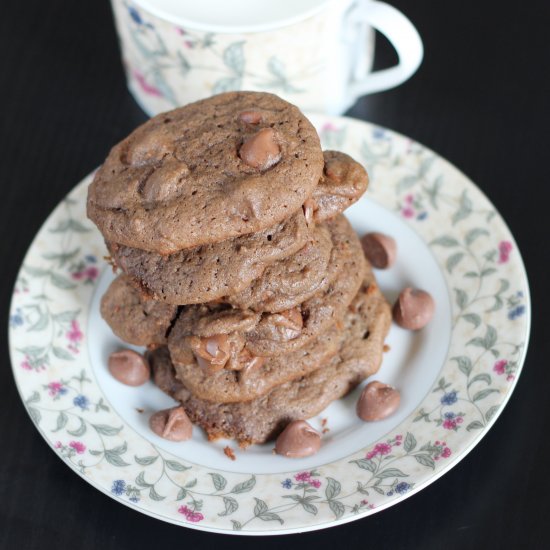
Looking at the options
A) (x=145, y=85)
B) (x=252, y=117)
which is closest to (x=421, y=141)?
(x=145, y=85)

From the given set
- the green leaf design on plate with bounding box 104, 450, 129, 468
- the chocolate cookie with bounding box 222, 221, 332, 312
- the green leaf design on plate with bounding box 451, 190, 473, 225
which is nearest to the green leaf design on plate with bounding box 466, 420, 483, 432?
the chocolate cookie with bounding box 222, 221, 332, 312

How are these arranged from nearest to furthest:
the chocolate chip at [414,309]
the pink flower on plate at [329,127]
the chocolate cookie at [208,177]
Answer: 1. the chocolate cookie at [208,177]
2. the chocolate chip at [414,309]
3. the pink flower on plate at [329,127]

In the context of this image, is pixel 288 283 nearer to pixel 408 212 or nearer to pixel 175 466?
pixel 175 466

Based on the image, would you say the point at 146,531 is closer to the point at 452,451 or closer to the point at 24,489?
the point at 24,489

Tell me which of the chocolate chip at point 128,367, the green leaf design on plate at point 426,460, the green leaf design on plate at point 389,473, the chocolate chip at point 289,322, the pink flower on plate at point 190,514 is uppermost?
the chocolate chip at point 289,322

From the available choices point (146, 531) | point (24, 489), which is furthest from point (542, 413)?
point (24, 489)

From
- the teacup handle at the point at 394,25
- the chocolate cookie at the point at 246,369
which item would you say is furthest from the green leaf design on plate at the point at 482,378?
the teacup handle at the point at 394,25

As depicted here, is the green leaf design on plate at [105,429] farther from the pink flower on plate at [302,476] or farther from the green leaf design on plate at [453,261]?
the green leaf design on plate at [453,261]
